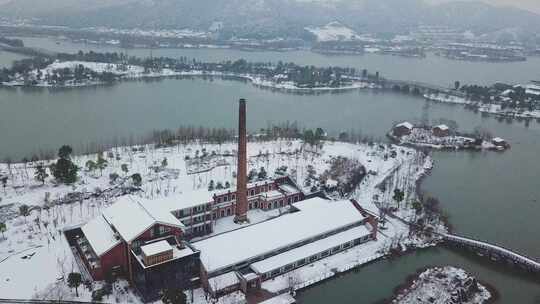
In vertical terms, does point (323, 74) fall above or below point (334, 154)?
above

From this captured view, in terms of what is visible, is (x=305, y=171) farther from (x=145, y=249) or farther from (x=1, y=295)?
(x=1, y=295)

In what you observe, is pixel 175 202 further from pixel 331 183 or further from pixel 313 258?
pixel 331 183

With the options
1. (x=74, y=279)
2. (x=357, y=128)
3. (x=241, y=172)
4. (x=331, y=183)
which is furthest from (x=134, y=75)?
(x=74, y=279)

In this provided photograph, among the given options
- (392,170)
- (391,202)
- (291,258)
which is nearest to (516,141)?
(392,170)

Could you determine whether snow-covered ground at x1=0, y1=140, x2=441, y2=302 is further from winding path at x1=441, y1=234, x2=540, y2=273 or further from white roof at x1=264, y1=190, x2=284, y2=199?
winding path at x1=441, y1=234, x2=540, y2=273

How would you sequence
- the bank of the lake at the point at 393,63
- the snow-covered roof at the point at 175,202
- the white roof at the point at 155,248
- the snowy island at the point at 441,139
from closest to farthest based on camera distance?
the white roof at the point at 155,248
the snow-covered roof at the point at 175,202
the snowy island at the point at 441,139
the bank of the lake at the point at 393,63

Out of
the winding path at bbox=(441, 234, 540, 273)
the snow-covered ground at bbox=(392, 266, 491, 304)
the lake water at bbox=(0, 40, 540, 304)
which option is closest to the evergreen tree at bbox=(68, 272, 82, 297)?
the lake water at bbox=(0, 40, 540, 304)

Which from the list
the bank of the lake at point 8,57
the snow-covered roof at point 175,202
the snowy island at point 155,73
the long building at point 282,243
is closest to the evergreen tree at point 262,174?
the long building at point 282,243

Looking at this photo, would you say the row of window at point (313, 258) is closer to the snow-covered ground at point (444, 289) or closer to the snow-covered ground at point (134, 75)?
the snow-covered ground at point (444, 289)

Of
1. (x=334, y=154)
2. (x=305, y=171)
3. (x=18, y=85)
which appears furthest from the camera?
(x=18, y=85)
